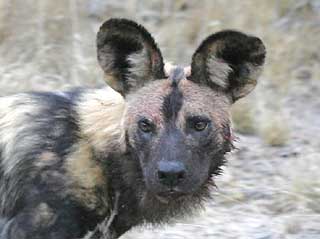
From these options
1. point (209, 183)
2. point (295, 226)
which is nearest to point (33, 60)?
point (295, 226)

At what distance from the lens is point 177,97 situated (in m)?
3.79

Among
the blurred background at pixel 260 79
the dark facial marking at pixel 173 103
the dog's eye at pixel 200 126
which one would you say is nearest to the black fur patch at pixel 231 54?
the dark facial marking at pixel 173 103

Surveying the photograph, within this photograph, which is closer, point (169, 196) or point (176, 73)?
point (169, 196)

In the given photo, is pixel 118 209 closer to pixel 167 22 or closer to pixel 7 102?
pixel 7 102

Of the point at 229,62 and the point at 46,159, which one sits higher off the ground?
the point at 229,62

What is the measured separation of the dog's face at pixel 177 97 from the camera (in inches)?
146

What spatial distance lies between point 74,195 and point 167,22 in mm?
3890

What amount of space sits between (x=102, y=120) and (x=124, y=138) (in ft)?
0.55

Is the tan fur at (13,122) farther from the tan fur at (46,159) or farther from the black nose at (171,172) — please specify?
the black nose at (171,172)

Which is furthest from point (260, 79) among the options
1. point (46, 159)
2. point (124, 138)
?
point (46, 159)

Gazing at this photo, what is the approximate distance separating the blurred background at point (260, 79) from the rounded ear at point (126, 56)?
Answer: 133cm

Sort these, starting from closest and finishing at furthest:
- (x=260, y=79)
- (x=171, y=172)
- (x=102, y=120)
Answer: (x=171, y=172) < (x=102, y=120) < (x=260, y=79)

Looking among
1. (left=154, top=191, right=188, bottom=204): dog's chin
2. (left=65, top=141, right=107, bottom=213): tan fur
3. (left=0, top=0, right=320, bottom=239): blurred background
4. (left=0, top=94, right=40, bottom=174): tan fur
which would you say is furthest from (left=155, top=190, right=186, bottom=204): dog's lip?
(left=0, top=0, right=320, bottom=239): blurred background

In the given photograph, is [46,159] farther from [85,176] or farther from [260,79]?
[260,79]
